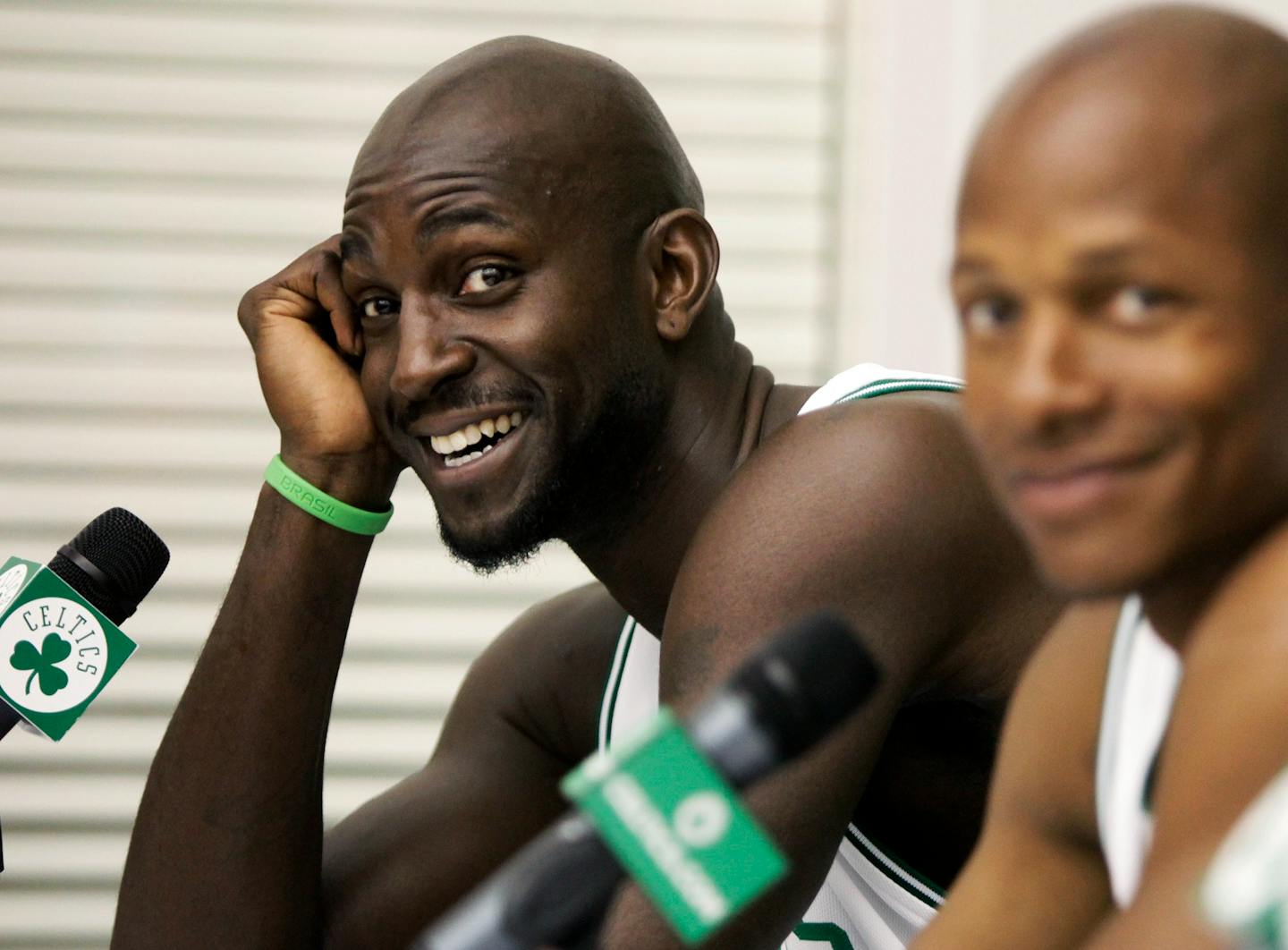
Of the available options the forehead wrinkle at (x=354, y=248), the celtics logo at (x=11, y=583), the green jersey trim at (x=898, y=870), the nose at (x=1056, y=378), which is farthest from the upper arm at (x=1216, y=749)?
the forehead wrinkle at (x=354, y=248)

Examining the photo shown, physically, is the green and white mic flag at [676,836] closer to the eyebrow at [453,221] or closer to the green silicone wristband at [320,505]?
the eyebrow at [453,221]

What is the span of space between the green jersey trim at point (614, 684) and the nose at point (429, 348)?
419 millimetres

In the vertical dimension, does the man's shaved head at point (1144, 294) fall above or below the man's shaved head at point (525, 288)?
above

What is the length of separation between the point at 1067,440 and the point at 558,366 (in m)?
1.00

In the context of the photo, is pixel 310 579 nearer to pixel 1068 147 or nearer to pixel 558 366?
pixel 558 366

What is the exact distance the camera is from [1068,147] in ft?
2.57

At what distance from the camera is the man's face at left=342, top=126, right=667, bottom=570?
5.65 ft

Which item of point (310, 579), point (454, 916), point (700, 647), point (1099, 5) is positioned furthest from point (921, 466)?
point (1099, 5)

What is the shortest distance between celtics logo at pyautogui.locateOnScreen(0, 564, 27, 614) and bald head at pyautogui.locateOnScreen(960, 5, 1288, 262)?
935 mm

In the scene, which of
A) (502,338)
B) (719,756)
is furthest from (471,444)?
(719,756)

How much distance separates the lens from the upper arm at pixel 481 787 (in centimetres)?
196

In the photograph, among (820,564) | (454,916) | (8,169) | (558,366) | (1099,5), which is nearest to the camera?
(454,916)

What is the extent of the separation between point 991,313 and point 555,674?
1.35 meters

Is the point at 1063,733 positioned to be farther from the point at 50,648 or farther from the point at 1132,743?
the point at 50,648
